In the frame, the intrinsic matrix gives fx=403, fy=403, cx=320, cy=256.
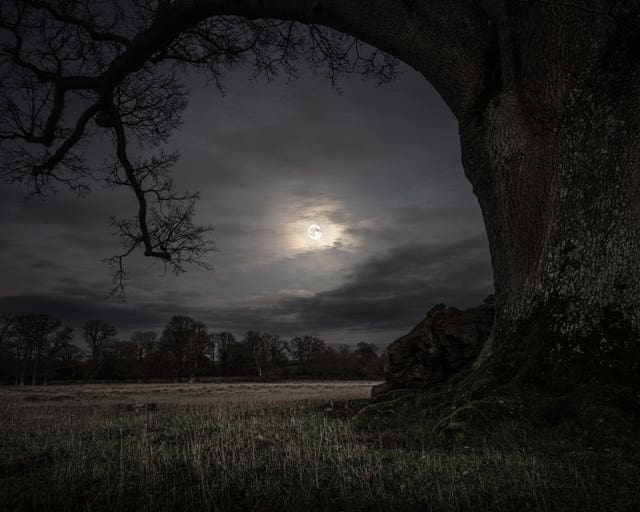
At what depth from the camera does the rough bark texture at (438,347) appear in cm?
751

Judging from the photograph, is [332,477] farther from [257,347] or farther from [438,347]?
[257,347]

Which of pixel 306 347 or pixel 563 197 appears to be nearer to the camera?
pixel 563 197

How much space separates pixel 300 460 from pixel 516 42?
19.7 ft

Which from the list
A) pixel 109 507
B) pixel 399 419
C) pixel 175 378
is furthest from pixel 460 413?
pixel 175 378

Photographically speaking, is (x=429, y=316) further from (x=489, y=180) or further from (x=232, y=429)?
(x=232, y=429)

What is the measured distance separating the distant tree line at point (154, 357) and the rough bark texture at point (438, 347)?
52.2 meters

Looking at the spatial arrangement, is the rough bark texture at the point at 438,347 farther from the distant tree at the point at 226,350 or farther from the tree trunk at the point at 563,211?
the distant tree at the point at 226,350

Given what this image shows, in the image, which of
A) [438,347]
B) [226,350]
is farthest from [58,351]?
[438,347]

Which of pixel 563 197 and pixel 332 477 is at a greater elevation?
pixel 563 197

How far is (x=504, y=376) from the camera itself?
4.81m

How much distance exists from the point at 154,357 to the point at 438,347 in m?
63.4

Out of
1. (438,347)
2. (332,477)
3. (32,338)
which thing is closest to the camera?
(332,477)

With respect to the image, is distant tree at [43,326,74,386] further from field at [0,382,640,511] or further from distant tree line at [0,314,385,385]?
field at [0,382,640,511]

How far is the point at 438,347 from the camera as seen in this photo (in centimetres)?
777
